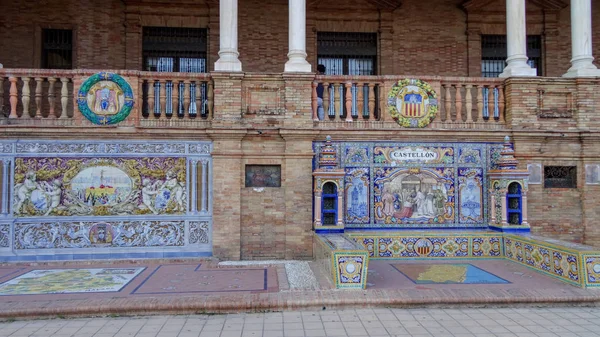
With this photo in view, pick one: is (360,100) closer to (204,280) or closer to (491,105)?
(491,105)

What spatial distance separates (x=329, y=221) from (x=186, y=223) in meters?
2.78

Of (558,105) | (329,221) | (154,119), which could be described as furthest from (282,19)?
(558,105)

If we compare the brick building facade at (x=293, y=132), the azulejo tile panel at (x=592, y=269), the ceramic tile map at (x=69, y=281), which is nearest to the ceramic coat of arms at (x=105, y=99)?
the brick building facade at (x=293, y=132)

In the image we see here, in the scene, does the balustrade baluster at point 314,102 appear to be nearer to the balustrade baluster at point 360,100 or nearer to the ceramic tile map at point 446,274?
the balustrade baluster at point 360,100

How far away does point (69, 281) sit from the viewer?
23.5 feet

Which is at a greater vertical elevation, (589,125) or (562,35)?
(562,35)

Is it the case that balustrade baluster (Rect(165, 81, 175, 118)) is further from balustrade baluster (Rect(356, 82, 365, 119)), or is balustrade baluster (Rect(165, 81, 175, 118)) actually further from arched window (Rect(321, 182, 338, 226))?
balustrade baluster (Rect(356, 82, 365, 119))

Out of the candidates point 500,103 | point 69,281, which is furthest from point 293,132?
point 69,281

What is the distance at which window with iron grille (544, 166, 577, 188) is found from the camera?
9469mm

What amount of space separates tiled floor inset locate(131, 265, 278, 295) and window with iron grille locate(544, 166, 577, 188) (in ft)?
19.9

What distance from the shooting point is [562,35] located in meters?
12.8

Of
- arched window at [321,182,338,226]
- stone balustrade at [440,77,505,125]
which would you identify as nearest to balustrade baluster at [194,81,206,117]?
arched window at [321,182,338,226]

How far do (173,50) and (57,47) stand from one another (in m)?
2.94

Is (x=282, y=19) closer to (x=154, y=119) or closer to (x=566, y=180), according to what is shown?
(x=154, y=119)
